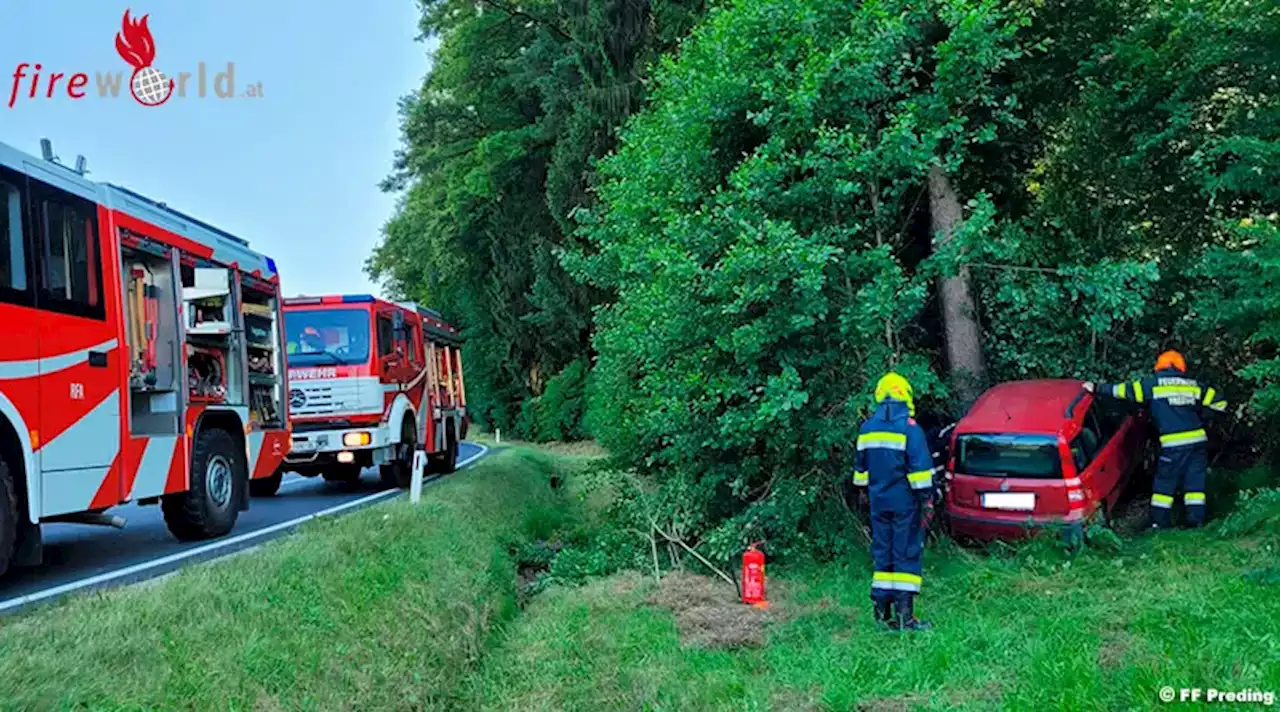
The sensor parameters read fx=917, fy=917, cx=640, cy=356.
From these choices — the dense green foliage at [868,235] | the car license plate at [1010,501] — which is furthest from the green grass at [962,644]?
the dense green foliage at [868,235]

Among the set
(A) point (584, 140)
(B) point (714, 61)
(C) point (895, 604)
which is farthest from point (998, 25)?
(A) point (584, 140)

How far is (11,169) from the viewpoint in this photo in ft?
20.0

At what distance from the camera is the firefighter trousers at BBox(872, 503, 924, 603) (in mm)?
6207

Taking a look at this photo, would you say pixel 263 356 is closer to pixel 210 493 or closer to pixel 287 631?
pixel 210 493

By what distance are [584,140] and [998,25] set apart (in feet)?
50.7

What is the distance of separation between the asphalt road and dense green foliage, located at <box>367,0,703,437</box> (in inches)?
536

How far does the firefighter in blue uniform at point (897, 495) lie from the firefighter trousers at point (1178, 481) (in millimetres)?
3992

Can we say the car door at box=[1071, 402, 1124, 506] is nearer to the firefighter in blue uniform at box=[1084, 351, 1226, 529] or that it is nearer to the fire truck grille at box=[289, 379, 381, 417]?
the firefighter in blue uniform at box=[1084, 351, 1226, 529]

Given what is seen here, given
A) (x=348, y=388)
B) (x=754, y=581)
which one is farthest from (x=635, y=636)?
(x=348, y=388)

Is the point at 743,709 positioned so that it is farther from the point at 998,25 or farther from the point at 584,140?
the point at 584,140

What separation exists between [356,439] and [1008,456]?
27.6 ft

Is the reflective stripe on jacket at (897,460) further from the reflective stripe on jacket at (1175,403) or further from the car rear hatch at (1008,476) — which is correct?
the reflective stripe on jacket at (1175,403)

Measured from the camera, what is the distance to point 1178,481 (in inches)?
351

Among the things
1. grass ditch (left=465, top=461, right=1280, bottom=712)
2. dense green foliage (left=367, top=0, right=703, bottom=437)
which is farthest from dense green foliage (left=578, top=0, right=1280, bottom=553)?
dense green foliage (left=367, top=0, right=703, bottom=437)
